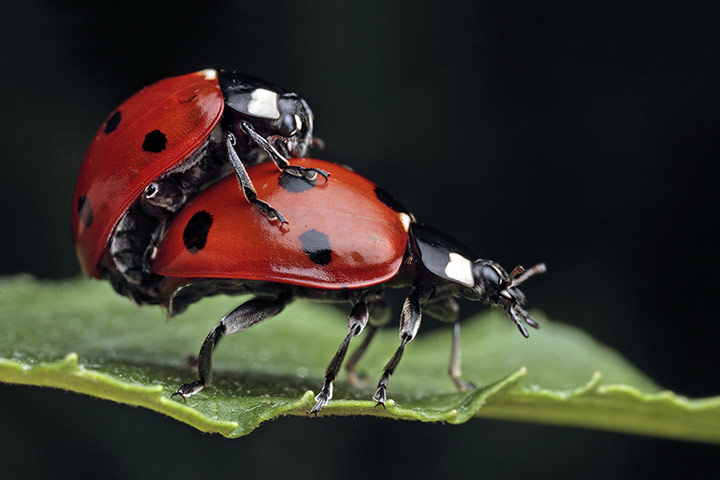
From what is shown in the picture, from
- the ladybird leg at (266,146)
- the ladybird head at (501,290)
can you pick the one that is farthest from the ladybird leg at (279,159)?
the ladybird head at (501,290)

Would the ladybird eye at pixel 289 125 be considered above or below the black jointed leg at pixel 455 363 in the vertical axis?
above

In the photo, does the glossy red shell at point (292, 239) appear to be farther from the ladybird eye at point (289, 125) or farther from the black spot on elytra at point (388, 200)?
the ladybird eye at point (289, 125)

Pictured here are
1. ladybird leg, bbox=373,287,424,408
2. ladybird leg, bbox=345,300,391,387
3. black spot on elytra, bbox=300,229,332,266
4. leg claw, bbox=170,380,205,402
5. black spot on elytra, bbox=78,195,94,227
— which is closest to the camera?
leg claw, bbox=170,380,205,402

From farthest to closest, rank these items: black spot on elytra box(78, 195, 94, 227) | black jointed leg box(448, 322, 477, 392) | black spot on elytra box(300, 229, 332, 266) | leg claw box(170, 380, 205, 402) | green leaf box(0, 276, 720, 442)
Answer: black jointed leg box(448, 322, 477, 392)
black spot on elytra box(78, 195, 94, 227)
black spot on elytra box(300, 229, 332, 266)
leg claw box(170, 380, 205, 402)
green leaf box(0, 276, 720, 442)

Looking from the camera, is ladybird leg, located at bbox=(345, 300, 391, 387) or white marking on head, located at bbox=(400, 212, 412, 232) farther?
ladybird leg, located at bbox=(345, 300, 391, 387)

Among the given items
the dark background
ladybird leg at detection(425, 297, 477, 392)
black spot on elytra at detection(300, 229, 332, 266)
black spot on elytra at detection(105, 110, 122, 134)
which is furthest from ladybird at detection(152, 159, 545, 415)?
the dark background

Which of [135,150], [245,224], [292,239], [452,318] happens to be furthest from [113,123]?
[452,318]

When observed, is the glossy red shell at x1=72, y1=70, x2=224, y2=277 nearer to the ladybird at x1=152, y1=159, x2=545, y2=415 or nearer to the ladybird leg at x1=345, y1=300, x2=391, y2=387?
the ladybird at x1=152, y1=159, x2=545, y2=415

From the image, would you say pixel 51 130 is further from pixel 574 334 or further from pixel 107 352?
pixel 574 334
